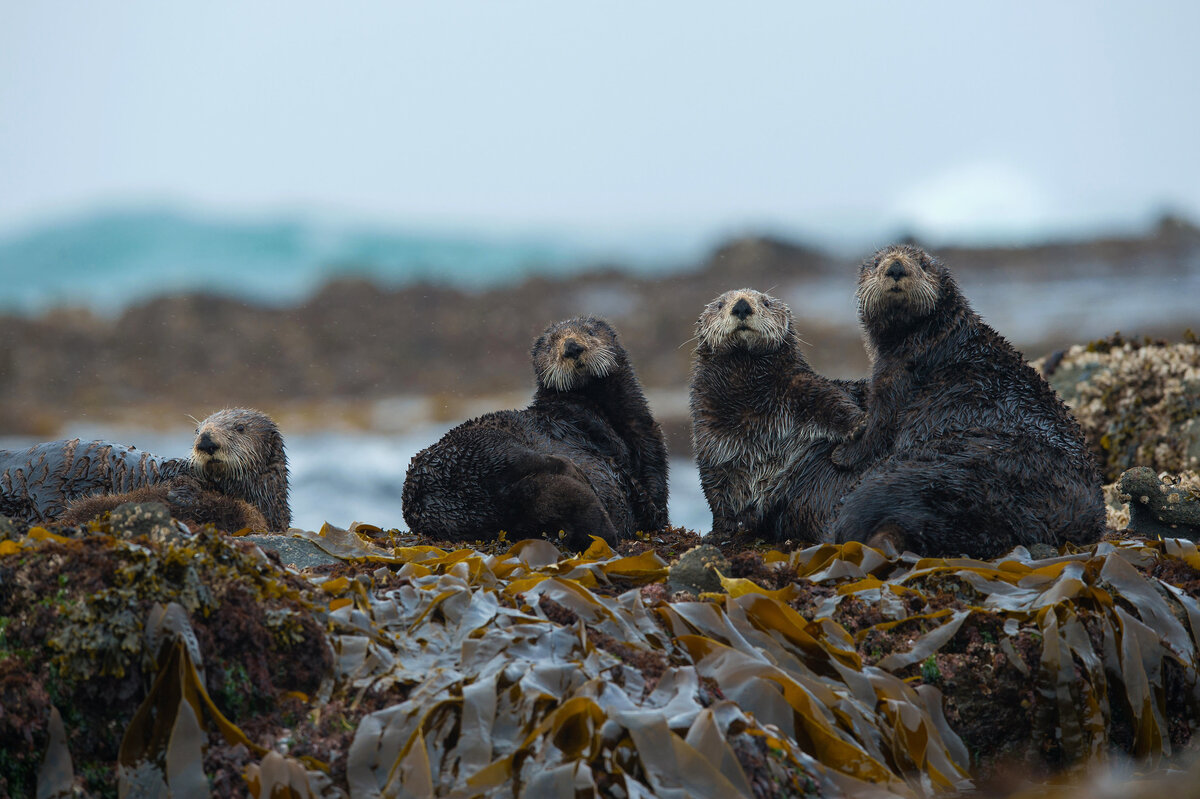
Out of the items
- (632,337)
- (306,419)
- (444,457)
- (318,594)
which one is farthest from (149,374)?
(318,594)

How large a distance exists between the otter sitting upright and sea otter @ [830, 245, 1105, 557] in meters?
1.27

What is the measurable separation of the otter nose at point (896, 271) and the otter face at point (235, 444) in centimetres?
346

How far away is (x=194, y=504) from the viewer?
4.69 meters

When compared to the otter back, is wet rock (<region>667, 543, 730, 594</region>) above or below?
below

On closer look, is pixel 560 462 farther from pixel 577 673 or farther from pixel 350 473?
pixel 350 473

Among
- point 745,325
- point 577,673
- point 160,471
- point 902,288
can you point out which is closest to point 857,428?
point 902,288

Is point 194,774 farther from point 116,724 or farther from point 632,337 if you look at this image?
point 632,337

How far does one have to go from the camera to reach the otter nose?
4.70 metres

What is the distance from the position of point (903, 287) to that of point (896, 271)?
0.09 meters

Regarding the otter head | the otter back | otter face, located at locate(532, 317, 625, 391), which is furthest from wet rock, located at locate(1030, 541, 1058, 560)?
the otter back

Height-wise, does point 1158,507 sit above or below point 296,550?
below

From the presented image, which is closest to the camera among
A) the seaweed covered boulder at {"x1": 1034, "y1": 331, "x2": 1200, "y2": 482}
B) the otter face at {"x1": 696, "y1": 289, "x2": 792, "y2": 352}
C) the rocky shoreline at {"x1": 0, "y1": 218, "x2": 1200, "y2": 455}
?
the otter face at {"x1": 696, "y1": 289, "x2": 792, "y2": 352}

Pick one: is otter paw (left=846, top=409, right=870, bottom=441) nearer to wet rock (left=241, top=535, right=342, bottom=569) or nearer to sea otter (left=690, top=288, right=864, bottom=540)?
sea otter (left=690, top=288, right=864, bottom=540)

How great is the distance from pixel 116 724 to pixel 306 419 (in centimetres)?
1996
